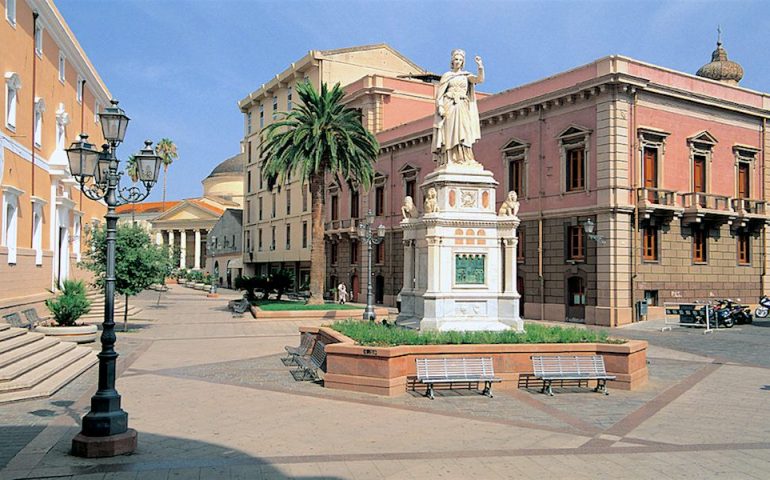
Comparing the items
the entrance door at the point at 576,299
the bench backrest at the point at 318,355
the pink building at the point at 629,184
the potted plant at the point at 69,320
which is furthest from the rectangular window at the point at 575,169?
the potted plant at the point at 69,320

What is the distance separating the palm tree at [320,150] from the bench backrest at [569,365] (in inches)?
864

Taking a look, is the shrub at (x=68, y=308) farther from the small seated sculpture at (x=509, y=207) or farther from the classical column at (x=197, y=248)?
the classical column at (x=197, y=248)

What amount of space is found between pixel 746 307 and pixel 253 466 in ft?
86.8

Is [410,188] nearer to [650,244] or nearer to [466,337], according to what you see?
[650,244]

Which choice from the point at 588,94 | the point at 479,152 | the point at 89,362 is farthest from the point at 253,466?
the point at 479,152

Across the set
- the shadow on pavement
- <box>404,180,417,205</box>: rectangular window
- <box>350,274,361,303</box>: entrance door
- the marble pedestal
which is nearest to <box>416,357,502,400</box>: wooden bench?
the marble pedestal

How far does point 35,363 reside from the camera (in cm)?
1366

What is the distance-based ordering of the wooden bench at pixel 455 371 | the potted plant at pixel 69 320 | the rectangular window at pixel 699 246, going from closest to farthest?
the wooden bench at pixel 455 371, the potted plant at pixel 69 320, the rectangular window at pixel 699 246

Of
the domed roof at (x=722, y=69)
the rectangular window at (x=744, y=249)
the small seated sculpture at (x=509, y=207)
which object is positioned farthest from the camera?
the domed roof at (x=722, y=69)

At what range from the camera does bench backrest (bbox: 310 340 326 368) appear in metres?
13.3

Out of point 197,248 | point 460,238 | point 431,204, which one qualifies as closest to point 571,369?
point 460,238

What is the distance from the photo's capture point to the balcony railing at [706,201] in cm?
2920

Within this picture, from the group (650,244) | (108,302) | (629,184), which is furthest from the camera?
(650,244)

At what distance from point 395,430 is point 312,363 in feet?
15.0
